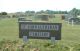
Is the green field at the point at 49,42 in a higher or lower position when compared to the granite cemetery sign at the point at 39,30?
lower

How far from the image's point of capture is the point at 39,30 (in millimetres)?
14258

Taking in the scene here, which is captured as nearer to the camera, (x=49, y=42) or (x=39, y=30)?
(x=39, y=30)

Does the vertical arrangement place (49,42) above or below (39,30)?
below

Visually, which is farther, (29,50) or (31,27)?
(31,27)

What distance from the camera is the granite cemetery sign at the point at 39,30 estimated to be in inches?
561

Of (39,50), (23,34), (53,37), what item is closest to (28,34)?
(23,34)

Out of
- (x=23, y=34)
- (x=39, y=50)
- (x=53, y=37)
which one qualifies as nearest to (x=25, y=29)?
(x=23, y=34)

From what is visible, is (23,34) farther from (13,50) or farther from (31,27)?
(13,50)

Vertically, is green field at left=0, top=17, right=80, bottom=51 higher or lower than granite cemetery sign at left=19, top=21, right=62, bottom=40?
lower

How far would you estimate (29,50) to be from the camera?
1098 centimetres

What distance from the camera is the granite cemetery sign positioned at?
14250mm

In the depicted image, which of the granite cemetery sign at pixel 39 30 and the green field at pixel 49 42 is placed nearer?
the green field at pixel 49 42

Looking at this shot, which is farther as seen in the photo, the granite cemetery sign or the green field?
the granite cemetery sign

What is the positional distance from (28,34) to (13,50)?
3660mm
